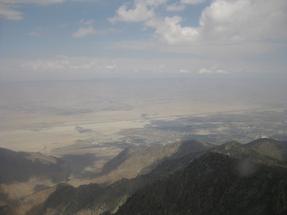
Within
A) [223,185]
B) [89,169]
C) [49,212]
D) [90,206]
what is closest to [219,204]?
[223,185]

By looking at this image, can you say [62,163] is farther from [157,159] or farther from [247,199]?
[247,199]

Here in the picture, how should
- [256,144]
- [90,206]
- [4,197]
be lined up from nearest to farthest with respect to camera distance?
[90,206] → [256,144] → [4,197]

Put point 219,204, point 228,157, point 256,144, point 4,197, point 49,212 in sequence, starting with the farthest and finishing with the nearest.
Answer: point 4,197 → point 256,144 → point 49,212 → point 228,157 → point 219,204

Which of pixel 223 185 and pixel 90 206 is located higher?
pixel 223 185

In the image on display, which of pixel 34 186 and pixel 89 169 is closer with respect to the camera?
pixel 34 186

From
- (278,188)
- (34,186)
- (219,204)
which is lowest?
(34,186)

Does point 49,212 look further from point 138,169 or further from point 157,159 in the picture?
point 157,159

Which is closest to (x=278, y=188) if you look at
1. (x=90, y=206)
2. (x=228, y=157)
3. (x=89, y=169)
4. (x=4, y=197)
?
(x=228, y=157)

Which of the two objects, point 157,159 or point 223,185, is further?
point 157,159

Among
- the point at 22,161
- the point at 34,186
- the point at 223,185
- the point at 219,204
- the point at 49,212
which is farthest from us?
the point at 22,161
